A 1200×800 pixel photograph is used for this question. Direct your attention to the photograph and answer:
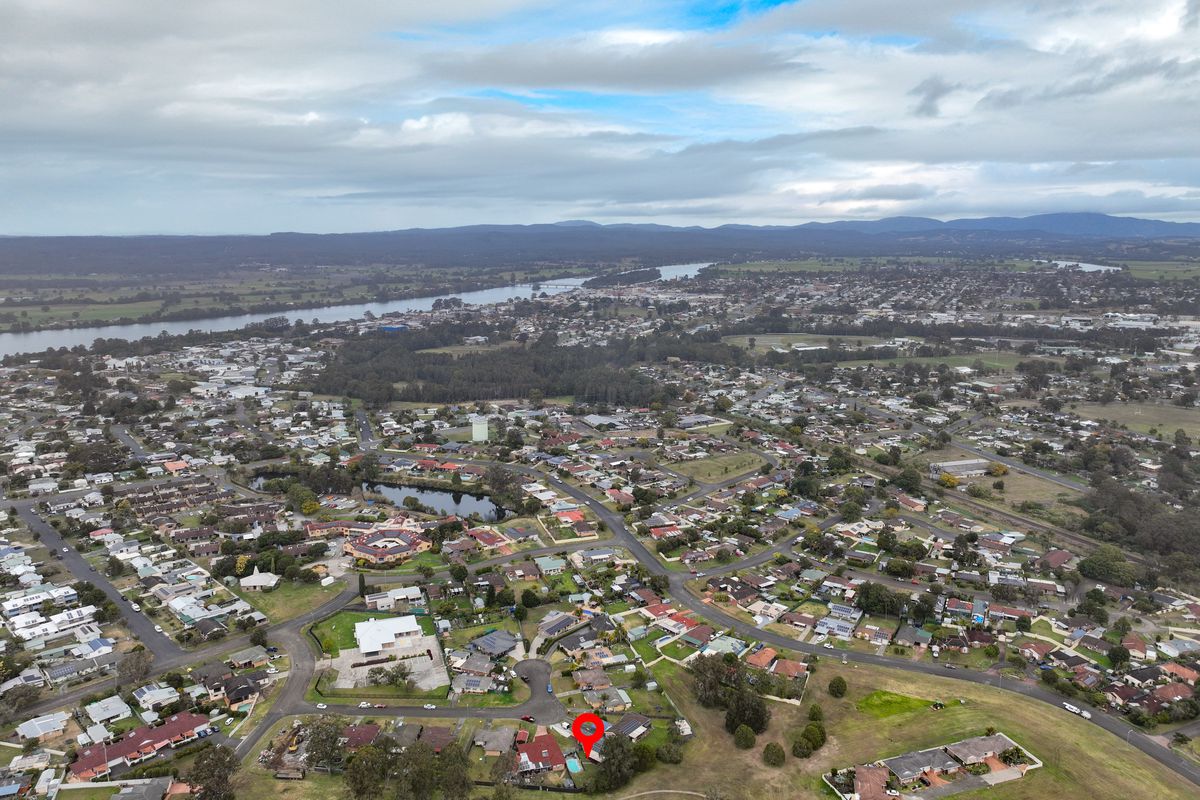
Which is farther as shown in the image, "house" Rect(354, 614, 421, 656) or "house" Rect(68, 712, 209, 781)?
"house" Rect(354, 614, 421, 656)

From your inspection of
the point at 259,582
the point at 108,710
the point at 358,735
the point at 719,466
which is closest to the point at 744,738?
the point at 358,735

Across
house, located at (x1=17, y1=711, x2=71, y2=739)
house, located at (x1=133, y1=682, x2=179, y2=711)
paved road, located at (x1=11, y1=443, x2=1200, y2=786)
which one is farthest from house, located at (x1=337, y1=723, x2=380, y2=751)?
house, located at (x1=17, y1=711, x2=71, y2=739)

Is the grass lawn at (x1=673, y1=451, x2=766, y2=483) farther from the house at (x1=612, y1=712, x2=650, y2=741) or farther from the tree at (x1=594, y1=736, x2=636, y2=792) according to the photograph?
the tree at (x1=594, y1=736, x2=636, y2=792)

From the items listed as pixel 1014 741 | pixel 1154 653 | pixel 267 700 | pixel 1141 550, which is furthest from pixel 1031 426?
pixel 267 700

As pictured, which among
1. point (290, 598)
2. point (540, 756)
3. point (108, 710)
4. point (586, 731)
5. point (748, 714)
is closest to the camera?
point (540, 756)

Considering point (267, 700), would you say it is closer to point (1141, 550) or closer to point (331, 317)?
point (1141, 550)

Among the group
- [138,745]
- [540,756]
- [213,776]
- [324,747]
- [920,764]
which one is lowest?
[920,764]

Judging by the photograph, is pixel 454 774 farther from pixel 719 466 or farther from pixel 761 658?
pixel 719 466
